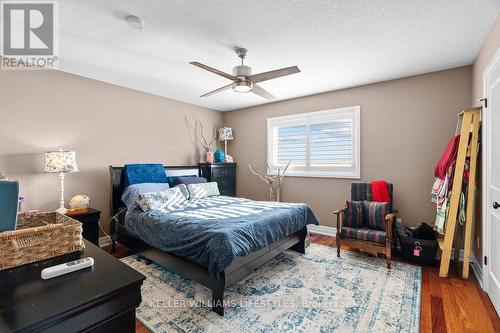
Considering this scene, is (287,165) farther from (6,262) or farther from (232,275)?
(6,262)

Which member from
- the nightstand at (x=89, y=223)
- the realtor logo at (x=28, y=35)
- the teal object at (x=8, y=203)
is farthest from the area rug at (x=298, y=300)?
the realtor logo at (x=28, y=35)

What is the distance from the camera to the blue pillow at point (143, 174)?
12.0 ft

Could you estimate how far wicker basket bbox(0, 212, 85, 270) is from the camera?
916mm

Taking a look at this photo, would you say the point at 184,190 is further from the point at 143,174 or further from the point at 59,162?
the point at 59,162

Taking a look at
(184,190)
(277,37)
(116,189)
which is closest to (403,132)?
(277,37)

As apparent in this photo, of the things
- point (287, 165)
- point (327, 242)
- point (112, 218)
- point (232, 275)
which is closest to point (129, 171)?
point (112, 218)

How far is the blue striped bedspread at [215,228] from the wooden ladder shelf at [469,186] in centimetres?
149

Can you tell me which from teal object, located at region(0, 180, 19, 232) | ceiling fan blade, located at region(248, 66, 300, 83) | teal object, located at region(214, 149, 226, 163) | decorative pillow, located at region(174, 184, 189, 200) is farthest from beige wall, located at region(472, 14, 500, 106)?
teal object, located at region(214, 149, 226, 163)

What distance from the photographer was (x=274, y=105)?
493 centimetres

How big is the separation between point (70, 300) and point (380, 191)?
144 inches

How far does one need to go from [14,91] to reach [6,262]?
3.09m

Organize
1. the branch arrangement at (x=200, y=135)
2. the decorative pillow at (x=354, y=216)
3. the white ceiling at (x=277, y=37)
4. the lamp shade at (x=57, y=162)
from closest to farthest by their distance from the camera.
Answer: the white ceiling at (x=277, y=37), the lamp shade at (x=57, y=162), the decorative pillow at (x=354, y=216), the branch arrangement at (x=200, y=135)

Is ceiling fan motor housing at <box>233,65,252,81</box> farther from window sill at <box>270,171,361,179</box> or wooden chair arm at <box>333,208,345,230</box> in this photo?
window sill at <box>270,171,361,179</box>

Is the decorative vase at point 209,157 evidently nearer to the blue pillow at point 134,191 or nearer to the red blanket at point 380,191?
the blue pillow at point 134,191
